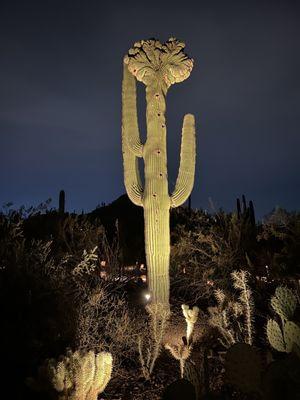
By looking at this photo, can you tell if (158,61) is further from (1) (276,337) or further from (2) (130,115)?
(1) (276,337)

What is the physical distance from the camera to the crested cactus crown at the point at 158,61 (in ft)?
21.9

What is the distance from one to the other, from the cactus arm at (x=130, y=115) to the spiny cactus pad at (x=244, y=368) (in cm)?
425

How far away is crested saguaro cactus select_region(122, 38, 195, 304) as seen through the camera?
20.9 feet

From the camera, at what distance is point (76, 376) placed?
9.75 ft

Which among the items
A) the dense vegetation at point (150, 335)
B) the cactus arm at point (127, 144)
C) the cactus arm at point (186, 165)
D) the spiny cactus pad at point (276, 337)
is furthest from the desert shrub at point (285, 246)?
the spiny cactus pad at point (276, 337)

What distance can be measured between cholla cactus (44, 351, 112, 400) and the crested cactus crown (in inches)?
203

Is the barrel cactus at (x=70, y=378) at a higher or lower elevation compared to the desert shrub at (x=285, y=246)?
lower

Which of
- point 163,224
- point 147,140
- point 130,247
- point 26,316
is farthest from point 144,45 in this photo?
point 130,247

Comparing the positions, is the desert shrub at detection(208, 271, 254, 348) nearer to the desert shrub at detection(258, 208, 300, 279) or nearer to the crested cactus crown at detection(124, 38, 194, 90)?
the desert shrub at detection(258, 208, 300, 279)

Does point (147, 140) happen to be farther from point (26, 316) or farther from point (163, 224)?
point (26, 316)

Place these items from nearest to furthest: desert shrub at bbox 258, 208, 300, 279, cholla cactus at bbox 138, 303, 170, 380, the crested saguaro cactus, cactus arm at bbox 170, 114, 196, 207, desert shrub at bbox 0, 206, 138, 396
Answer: desert shrub at bbox 0, 206, 138, 396 < cholla cactus at bbox 138, 303, 170, 380 < the crested saguaro cactus < cactus arm at bbox 170, 114, 196, 207 < desert shrub at bbox 258, 208, 300, 279

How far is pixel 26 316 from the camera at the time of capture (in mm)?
4012

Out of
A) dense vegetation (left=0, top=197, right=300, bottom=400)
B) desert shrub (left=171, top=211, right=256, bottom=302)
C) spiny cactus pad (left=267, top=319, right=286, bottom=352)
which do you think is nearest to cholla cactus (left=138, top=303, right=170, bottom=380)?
dense vegetation (left=0, top=197, right=300, bottom=400)

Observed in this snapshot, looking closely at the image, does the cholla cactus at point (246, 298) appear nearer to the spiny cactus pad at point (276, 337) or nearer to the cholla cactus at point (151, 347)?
the spiny cactus pad at point (276, 337)
